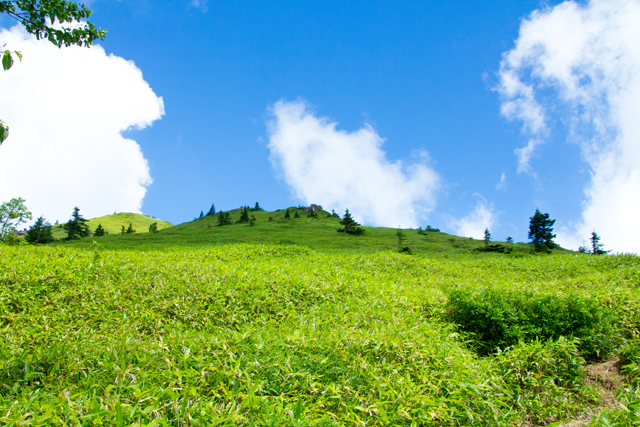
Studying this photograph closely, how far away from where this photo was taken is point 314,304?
822cm

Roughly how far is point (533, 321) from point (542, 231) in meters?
48.6

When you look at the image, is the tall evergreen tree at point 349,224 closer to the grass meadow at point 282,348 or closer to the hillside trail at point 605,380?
the grass meadow at point 282,348

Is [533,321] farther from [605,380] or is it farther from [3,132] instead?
[3,132]

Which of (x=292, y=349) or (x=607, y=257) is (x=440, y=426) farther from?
(x=607, y=257)

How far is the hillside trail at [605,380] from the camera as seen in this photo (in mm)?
5188

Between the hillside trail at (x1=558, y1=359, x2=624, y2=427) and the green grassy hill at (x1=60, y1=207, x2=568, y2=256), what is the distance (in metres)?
25.5

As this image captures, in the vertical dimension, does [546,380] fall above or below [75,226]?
below

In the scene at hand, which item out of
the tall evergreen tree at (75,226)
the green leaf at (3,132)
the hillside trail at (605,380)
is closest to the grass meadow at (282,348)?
the hillside trail at (605,380)

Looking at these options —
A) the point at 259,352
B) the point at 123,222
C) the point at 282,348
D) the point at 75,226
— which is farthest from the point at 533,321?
the point at 123,222

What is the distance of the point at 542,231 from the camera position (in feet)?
Answer: 155

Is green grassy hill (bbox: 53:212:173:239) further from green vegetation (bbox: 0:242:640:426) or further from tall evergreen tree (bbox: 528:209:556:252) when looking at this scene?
green vegetation (bbox: 0:242:640:426)

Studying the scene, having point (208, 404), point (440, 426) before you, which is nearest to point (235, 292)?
point (208, 404)

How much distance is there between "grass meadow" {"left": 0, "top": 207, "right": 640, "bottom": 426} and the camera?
379 centimetres

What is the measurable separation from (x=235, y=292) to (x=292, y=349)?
3.44 m
